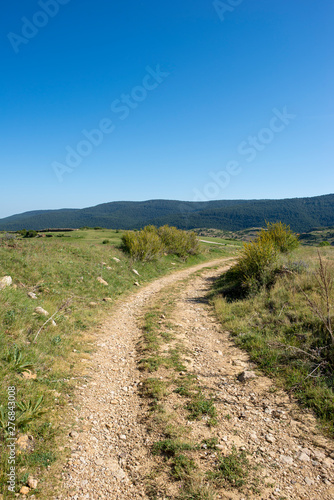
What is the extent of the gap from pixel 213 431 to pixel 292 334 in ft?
11.2

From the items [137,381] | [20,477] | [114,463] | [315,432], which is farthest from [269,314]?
[20,477]

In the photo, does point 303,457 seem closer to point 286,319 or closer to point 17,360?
point 286,319

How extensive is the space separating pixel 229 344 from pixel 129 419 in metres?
3.48

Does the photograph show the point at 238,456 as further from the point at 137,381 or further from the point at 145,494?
the point at 137,381

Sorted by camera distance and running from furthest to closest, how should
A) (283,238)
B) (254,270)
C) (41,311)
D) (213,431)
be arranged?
(283,238) → (254,270) → (41,311) → (213,431)

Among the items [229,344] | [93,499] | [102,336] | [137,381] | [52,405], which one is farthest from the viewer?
[102,336]

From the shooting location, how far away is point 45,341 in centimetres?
539

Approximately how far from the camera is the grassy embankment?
10.1ft

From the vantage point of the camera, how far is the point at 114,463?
310cm

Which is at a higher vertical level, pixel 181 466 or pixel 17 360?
pixel 17 360

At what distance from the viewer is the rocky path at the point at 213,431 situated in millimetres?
2742

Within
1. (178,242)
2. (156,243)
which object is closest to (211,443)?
(156,243)

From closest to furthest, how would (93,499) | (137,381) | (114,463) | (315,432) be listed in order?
1. (93,499)
2. (114,463)
3. (315,432)
4. (137,381)

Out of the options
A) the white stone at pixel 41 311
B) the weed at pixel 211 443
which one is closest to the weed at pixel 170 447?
the weed at pixel 211 443
